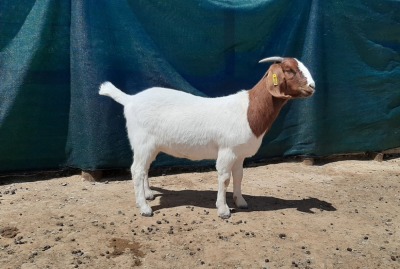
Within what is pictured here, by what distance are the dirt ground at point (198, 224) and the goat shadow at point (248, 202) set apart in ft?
0.03

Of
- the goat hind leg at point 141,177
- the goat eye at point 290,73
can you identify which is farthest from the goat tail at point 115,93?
the goat eye at point 290,73

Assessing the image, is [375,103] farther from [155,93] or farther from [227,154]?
[155,93]

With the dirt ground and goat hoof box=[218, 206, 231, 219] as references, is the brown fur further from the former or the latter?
the dirt ground

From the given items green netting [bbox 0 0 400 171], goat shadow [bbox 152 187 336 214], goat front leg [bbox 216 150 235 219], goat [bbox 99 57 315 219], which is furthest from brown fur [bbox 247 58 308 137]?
green netting [bbox 0 0 400 171]

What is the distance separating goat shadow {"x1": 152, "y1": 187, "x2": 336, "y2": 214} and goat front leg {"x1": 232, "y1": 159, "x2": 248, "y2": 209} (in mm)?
69

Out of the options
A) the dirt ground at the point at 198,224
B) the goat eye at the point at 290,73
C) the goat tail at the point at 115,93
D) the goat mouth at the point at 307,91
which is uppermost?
the goat eye at the point at 290,73

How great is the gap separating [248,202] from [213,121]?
1062mm

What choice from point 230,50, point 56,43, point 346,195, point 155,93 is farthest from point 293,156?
point 56,43

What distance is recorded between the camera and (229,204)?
434cm

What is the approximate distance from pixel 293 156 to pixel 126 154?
7.61 ft

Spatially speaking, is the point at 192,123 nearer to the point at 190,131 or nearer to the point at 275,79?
the point at 190,131

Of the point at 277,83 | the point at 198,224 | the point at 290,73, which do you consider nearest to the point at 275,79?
the point at 277,83

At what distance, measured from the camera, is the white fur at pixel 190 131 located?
3867 mm

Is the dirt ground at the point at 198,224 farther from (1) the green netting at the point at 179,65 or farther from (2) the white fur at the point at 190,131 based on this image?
(1) the green netting at the point at 179,65
